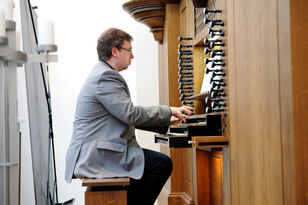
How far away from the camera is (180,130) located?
3.68 meters

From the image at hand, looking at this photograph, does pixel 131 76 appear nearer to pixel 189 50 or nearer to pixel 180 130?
pixel 189 50

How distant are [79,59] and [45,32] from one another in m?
3.29

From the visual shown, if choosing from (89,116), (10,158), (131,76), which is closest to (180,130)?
(89,116)

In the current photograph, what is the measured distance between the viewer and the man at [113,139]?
119 inches

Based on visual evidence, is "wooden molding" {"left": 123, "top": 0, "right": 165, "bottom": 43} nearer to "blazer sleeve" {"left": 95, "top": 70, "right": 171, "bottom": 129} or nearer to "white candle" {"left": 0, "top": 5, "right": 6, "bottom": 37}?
"blazer sleeve" {"left": 95, "top": 70, "right": 171, "bottom": 129}

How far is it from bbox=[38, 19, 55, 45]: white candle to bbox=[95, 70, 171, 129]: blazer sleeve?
0.45 m

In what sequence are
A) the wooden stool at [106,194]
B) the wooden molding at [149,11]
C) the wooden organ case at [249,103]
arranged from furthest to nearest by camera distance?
the wooden molding at [149,11]
the wooden stool at [106,194]
the wooden organ case at [249,103]

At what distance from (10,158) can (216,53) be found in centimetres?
162

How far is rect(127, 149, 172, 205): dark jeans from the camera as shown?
3096 millimetres

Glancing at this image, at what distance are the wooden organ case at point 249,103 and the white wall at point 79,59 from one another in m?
1.78

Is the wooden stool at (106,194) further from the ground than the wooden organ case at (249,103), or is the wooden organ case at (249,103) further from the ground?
the wooden organ case at (249,103)

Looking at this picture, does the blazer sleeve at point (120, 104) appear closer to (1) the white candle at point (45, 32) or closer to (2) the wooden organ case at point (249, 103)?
(2) the wooden organ case at point (249, 103)

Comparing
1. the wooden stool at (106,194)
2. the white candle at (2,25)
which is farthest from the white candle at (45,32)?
the wooden stool at (106,194)

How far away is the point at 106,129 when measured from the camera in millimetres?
3102
